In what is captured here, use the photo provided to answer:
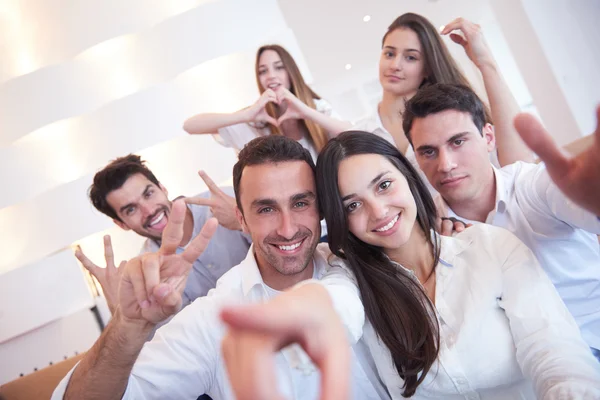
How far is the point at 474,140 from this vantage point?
1.48 m

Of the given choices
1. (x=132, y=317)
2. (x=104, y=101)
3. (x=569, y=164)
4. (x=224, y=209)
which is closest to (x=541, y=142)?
(x=569, y=164)

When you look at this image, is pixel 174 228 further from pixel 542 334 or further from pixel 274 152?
pixel 542 334

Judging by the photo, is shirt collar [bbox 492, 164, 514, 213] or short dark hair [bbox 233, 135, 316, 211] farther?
shirt collar [bbox 492, 164, 514, 213]

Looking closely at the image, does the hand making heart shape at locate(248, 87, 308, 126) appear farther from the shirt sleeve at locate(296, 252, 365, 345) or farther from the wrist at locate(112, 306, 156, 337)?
the wrist at locate(112, 306, 156, 337)

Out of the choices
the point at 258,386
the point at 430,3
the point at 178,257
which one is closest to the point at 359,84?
the point at 430,3

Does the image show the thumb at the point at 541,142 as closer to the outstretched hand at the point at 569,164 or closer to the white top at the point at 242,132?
the outstretched hand at the point at 569,164

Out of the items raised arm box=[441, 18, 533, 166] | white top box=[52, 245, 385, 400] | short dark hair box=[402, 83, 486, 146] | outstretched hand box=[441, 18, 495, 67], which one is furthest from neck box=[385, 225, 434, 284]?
outstretched hand box=[441, 18, 495, 67]

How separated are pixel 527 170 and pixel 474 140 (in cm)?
21

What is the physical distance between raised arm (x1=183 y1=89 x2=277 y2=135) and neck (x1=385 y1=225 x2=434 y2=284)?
1.04 metres

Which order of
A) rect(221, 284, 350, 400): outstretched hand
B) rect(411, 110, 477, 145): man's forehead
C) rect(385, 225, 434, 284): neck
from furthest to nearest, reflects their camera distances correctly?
rect(411, 110, 477, 145): man's forehead → rect(385, 225, 434, 284): neck → rect(221, 284, 350, 400): outstretched hand

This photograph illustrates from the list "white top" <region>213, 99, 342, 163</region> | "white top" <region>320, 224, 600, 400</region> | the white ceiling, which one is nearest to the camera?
"white top" <region>320, 224, 600, 400</region>

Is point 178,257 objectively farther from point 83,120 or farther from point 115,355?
point 83,120

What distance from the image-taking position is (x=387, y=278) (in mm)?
1179

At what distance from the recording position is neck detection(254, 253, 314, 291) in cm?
137
